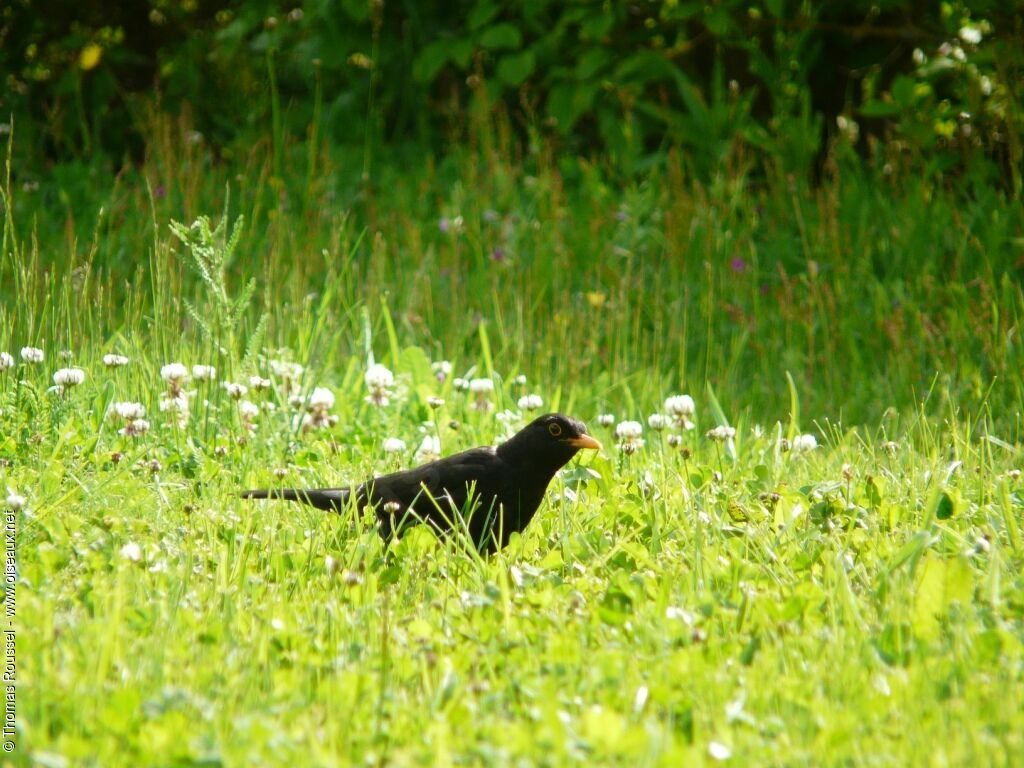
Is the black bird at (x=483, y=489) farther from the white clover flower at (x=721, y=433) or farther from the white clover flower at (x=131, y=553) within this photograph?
the white clover flower at (x=721, y=433)

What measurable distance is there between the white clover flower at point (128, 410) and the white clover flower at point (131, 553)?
40.1 inches

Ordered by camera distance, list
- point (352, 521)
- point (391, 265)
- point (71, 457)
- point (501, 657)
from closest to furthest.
Result: point (501, 657) → point (352, 521) → point (71, 457) → point (391, 265)

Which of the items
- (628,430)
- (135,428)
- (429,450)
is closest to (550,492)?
(628,430)

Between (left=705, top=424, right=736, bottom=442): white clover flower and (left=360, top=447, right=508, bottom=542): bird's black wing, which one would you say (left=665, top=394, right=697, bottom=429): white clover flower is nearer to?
(left=705, top=424, right=736, bottom=442): white clover flower

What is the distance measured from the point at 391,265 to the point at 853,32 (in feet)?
10.3

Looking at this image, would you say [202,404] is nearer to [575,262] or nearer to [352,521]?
[352,521]

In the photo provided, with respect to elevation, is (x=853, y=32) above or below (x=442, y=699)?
above

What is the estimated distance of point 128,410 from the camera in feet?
13.9

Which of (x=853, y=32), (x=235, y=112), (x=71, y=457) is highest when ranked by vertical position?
(x=853, y=32)

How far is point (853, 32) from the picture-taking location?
745 centimetres

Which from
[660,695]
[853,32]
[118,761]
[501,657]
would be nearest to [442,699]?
[501,657]

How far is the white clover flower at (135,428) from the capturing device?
421 cm

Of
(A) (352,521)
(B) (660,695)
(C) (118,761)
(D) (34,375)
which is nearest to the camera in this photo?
(C) (118,761)

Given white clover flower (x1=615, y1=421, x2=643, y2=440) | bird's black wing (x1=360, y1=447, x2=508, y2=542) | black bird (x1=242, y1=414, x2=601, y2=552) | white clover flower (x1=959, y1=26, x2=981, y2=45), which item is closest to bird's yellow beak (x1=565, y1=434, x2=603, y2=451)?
black bird (x1=242, y1=414, x2=601, y2=552)
